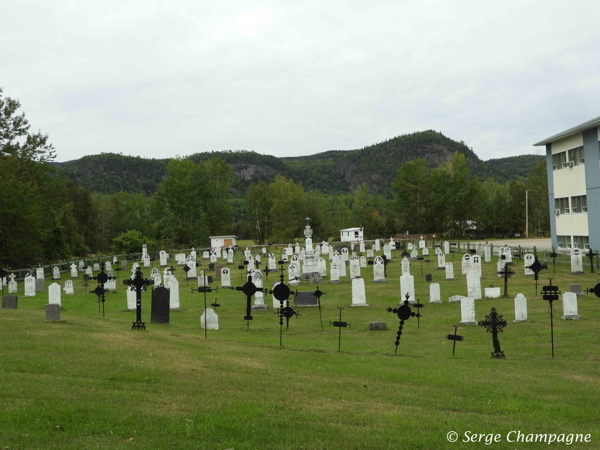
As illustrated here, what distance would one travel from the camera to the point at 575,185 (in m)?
39.2

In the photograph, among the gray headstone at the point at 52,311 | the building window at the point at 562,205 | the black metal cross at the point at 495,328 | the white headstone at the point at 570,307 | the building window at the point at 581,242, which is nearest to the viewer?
the black metal cross at the point at 495,328

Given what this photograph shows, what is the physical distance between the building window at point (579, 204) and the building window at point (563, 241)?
229 cm

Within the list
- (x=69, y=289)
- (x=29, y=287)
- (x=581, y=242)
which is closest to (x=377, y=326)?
(x=69, y=289)

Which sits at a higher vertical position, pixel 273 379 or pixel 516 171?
pixel 516 171

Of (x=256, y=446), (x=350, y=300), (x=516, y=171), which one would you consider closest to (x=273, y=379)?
(x=256, y=446)

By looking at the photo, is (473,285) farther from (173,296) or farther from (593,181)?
(593,181)

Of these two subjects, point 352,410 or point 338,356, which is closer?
point 352,410

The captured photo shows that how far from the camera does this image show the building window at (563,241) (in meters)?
40.8

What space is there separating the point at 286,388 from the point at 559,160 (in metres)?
38.7

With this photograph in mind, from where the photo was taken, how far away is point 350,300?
24.7 metres

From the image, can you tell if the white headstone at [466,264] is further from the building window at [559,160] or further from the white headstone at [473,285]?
the building window at [559,160]

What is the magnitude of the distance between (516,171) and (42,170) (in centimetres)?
14493

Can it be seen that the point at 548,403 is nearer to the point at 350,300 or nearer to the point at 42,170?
the point at 350,300

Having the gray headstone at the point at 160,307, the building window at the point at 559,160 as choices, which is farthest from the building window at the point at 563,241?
the gray headstone at the point at 160,307
